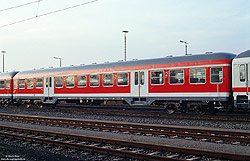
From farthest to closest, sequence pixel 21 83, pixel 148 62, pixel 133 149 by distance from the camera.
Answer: pixel 21 83 → pixel 148 62 → pixel 133 149

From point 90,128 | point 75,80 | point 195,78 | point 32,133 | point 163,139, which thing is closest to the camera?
point 163,139

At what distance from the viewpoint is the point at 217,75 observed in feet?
54.2

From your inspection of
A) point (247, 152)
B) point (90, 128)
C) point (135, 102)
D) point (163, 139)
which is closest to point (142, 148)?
point (163, 139)

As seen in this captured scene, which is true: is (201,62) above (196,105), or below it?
above

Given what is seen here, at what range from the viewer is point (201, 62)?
56.1 feet

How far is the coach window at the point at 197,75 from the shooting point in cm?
1702

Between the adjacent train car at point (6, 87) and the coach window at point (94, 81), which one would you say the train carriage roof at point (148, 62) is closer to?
the coach window at point (94, 81)

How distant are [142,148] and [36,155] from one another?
339 centimetres

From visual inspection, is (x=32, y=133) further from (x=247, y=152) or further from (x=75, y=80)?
(x=75, y=80)

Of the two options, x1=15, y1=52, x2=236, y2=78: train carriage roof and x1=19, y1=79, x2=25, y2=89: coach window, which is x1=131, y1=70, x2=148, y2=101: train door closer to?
x1=15, y1=52, x2=236, y2=78: train carriage roof

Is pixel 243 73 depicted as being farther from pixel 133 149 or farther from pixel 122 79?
pixel 133 149

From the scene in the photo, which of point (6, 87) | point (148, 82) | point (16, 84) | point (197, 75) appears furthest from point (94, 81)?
point (6, 87)

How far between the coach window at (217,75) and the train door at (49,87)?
15.1m

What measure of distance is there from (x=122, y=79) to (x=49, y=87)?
28.9ft
